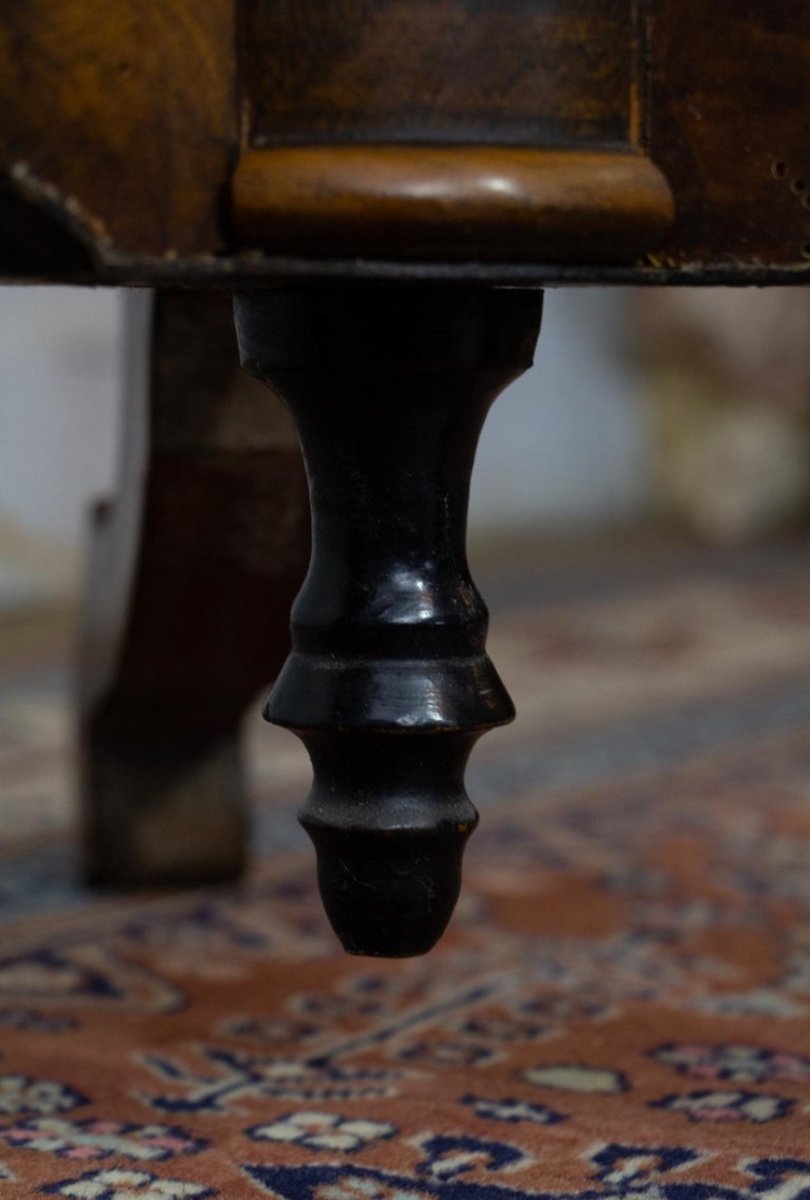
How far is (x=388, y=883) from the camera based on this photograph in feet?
2.02

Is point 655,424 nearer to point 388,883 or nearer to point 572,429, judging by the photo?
point 572,429

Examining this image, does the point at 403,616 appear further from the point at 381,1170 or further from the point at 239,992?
the point at 239,992

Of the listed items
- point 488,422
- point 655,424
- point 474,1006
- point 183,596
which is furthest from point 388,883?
point 655,424

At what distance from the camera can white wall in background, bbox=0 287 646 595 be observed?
114 inches

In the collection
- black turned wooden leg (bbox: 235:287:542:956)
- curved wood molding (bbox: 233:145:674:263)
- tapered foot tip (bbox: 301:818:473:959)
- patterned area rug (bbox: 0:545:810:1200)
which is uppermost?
curved wood molding (bbox: 233:145:674:263)

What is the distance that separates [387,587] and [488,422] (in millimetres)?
3229

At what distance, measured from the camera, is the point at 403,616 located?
61 centimetres

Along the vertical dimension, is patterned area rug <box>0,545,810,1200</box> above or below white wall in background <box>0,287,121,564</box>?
below

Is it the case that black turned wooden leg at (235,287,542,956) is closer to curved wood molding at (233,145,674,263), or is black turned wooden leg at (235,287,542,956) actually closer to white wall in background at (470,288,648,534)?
curved wood molding at (233,145,674,263)

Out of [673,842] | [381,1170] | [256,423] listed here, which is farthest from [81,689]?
[381,1170]

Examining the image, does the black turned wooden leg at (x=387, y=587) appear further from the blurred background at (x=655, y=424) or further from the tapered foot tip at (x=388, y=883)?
the blurred background at (x=655, y=424)

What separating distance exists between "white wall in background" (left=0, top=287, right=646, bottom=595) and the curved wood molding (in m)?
2.20

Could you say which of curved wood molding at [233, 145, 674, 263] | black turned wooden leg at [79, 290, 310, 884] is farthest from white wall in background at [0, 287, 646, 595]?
curved wood molding at [233, 145, 674, 263]

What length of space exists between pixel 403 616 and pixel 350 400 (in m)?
0.07
